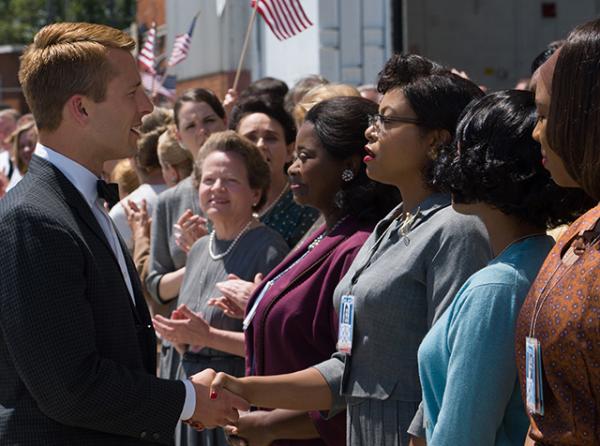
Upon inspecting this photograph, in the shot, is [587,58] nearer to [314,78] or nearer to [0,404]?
[0,404]

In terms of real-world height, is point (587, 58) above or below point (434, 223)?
above

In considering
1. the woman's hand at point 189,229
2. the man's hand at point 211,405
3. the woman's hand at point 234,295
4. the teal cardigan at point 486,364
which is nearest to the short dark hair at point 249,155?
the woman's hand at point 189,229

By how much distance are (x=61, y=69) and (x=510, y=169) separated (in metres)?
1.31

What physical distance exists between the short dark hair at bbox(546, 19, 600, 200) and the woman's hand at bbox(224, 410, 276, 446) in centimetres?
186

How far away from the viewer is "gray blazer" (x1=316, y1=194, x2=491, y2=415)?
3260mm

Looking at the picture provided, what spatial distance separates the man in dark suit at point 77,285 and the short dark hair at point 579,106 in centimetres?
135

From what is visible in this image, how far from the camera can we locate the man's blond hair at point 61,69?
318 centimetres

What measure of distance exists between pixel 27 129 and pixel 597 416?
329 inches

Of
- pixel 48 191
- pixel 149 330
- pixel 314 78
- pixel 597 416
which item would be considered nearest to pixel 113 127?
pixel 48 191

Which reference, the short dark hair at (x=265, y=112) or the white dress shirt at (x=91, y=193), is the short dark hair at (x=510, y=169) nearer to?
the white dress shirt at (x=91, y=193)

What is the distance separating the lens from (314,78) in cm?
645

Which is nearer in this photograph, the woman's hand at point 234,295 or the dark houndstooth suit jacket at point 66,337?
the dark houndstooth suit jacket at point 66,337

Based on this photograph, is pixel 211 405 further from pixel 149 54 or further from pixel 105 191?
Answer: pixel 149 54

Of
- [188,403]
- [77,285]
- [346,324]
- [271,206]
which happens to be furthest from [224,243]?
[77,285]
